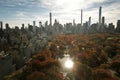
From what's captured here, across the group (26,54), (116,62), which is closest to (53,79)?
(116,62)

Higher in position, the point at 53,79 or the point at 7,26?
the point at 7,26

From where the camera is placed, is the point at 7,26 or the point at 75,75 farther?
the point at 7,26

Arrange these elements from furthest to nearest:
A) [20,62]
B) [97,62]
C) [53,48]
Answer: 1. [53,48]
2. [20,62]
3. [97,62]

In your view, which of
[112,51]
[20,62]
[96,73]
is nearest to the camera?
[96,73]

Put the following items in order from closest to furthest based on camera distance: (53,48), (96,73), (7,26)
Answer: (96,73), (53,48), (7,26)

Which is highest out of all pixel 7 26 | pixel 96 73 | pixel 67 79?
pixel 7 26

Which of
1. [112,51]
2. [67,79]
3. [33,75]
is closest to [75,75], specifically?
[67,79]

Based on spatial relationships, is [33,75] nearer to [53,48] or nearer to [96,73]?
[96,73]

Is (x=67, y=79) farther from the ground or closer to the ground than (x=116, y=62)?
closer to the ground

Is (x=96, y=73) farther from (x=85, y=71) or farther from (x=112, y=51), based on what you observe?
(x=112, y=51)
